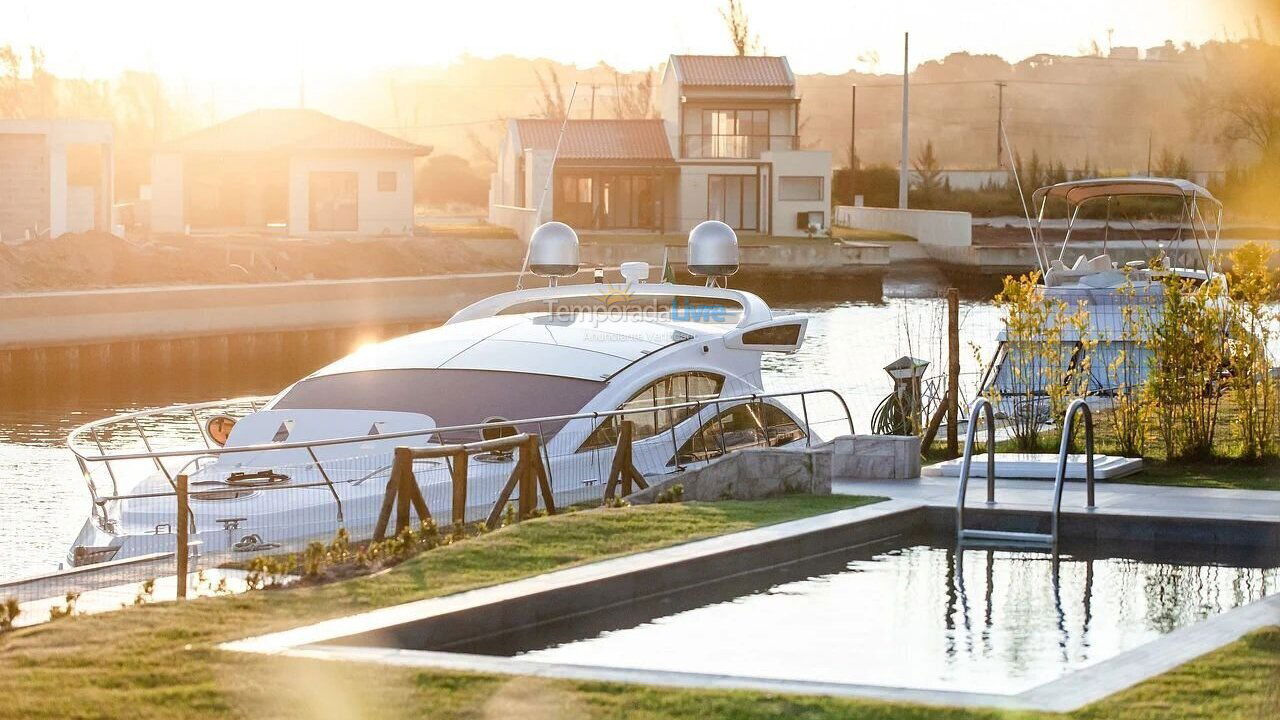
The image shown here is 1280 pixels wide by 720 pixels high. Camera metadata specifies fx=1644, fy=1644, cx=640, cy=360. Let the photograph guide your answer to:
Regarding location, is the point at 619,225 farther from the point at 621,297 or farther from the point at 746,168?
the point at 621,297

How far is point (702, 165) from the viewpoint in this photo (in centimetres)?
6806

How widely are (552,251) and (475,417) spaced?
12.8 feet

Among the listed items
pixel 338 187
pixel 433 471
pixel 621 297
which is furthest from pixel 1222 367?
pixel 338 187

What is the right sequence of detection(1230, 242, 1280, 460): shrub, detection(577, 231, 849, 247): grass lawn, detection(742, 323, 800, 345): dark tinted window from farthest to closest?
detection(577, 231, 849, 247): grass lawn → detection(742, 323, 800, 345): dark tinted window → detection(1230, 242, 1280, 460): shrub

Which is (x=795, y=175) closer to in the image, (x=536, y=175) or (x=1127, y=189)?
(x=536, y=175)

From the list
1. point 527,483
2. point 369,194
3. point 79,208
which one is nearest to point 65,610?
point 527,483

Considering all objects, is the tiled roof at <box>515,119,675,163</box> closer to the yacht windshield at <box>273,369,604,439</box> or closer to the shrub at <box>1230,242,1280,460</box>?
the shrub at <box>1230,242,1280,460</box>

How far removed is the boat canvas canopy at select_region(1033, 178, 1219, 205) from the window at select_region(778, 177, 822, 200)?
37543mm

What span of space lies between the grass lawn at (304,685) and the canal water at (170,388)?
317 inches

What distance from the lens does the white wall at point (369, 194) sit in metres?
62.6

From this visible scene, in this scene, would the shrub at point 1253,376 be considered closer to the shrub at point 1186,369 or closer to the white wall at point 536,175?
the shrub at point 1186,369

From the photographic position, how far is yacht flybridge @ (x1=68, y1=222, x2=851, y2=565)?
10.9m

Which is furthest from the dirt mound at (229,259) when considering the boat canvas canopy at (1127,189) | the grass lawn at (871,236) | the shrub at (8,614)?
the shrub at (8,614)

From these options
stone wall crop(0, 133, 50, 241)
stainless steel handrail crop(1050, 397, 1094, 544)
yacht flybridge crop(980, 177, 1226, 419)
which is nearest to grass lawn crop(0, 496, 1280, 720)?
stainless steel handrail crop(1050, 397, 1094, 544)
